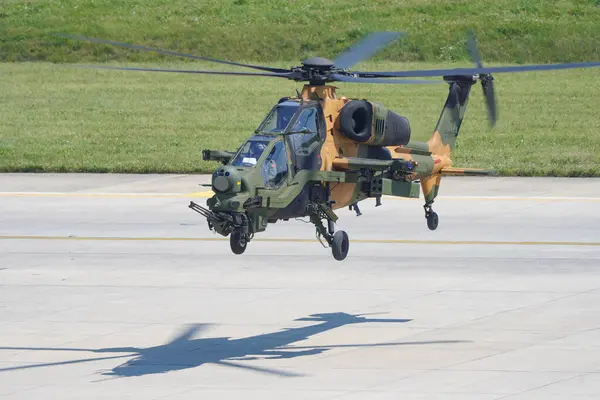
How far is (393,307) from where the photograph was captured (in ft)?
71.7

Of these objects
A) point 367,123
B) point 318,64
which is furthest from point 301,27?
point 318,64

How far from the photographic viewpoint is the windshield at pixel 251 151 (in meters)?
18.2

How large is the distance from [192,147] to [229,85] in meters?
19.1

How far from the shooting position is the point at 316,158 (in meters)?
19.7

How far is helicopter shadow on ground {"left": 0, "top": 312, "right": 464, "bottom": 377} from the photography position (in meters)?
17.9

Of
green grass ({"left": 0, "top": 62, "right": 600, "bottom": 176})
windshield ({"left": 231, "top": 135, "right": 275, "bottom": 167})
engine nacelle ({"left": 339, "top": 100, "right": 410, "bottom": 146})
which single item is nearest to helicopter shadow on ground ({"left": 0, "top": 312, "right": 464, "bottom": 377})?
windshield ({"left": 231, "top": 135, "right": 275, "bottom": 167})

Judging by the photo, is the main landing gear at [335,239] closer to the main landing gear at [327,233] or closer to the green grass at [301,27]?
the main landing gear at [327,233]

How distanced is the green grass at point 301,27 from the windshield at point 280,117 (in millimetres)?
50982

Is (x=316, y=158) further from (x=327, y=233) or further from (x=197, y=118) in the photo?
(x=197, y=118)

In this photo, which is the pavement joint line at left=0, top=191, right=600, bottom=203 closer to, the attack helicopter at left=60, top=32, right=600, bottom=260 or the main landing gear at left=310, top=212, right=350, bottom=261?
the attack helicopter at left=60, top=32, right=600, bottom=260

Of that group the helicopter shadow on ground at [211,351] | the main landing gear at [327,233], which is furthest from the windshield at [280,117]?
the helicopter shadow on ground at [211,351]

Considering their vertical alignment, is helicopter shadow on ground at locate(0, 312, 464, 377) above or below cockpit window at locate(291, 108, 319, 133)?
below

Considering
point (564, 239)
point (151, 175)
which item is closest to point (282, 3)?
point (151, 175)

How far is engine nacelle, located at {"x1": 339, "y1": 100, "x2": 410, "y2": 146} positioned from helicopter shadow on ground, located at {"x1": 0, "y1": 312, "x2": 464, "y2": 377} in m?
3.06
